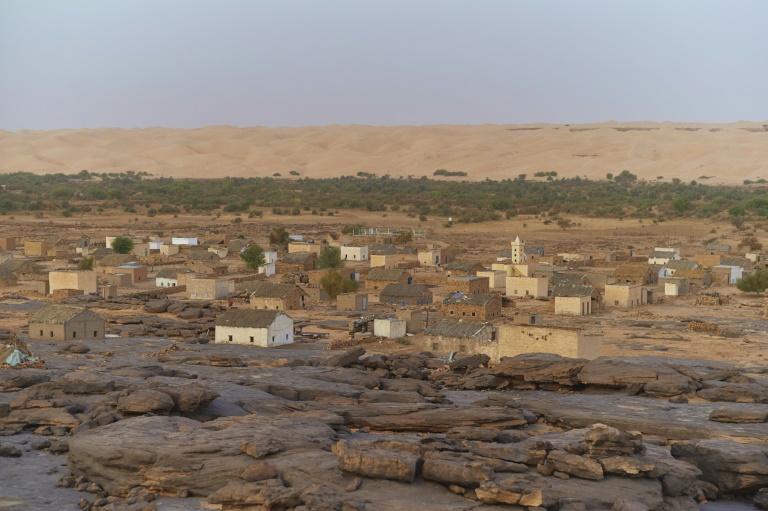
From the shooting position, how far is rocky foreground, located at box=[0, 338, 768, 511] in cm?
1539

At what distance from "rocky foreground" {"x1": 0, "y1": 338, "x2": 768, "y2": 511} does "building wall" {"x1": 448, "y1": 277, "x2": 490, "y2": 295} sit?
59.6 ft

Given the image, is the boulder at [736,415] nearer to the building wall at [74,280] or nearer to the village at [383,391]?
the village at [383,391]

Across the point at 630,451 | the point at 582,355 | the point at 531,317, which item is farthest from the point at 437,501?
the point at 531,317

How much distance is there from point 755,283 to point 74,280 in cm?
3136

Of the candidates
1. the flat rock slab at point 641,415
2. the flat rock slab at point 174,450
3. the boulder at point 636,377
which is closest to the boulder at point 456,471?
the flat rock slab at point 174,450

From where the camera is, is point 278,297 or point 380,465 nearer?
point 380,465

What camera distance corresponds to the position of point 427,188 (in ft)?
400

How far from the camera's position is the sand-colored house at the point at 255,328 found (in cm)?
3148

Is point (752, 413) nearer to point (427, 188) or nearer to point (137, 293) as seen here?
point (137, 293)

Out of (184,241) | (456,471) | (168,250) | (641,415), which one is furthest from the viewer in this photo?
(184,241)

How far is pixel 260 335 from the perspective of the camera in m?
31.5

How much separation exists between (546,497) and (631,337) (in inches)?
802

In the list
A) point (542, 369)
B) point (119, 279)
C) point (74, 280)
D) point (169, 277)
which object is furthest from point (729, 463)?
point (119, 279)

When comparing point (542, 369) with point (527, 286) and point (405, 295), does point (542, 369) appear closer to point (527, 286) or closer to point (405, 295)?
point (405, 295)
